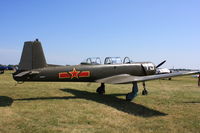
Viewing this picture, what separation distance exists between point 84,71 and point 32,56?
305 cm

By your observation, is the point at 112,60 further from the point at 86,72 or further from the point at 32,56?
the point at 32,56

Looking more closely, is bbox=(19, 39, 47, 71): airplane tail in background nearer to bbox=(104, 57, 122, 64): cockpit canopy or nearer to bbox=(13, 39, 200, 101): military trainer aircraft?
bbox=(13, 39, 200, 101): military trainer aircraft

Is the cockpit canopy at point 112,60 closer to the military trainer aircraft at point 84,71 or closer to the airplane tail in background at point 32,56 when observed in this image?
the military trainer aircraft at point 84,71

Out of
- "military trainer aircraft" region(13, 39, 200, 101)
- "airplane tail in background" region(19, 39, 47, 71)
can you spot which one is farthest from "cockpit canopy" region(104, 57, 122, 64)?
"airplane tail in background" region(19, 39, 47, 71)

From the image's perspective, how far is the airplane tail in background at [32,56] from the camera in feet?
33.3

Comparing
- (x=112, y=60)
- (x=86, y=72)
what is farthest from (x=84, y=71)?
(x=112, y=60)

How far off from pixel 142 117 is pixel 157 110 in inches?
59.2

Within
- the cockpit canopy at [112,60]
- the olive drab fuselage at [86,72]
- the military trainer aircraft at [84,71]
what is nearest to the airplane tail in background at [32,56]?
the military trainer aircraft at [84,71]

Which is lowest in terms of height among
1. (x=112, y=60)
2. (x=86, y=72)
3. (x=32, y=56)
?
(x=86, y=72)

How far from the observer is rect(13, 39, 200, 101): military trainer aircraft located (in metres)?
10.0

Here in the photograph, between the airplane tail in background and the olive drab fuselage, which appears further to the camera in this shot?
the olive drab fuselage

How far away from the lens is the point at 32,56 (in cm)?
1034

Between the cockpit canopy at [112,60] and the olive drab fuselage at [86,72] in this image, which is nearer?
the olive drab fuselage at [86,72]

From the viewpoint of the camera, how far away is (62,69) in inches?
428
